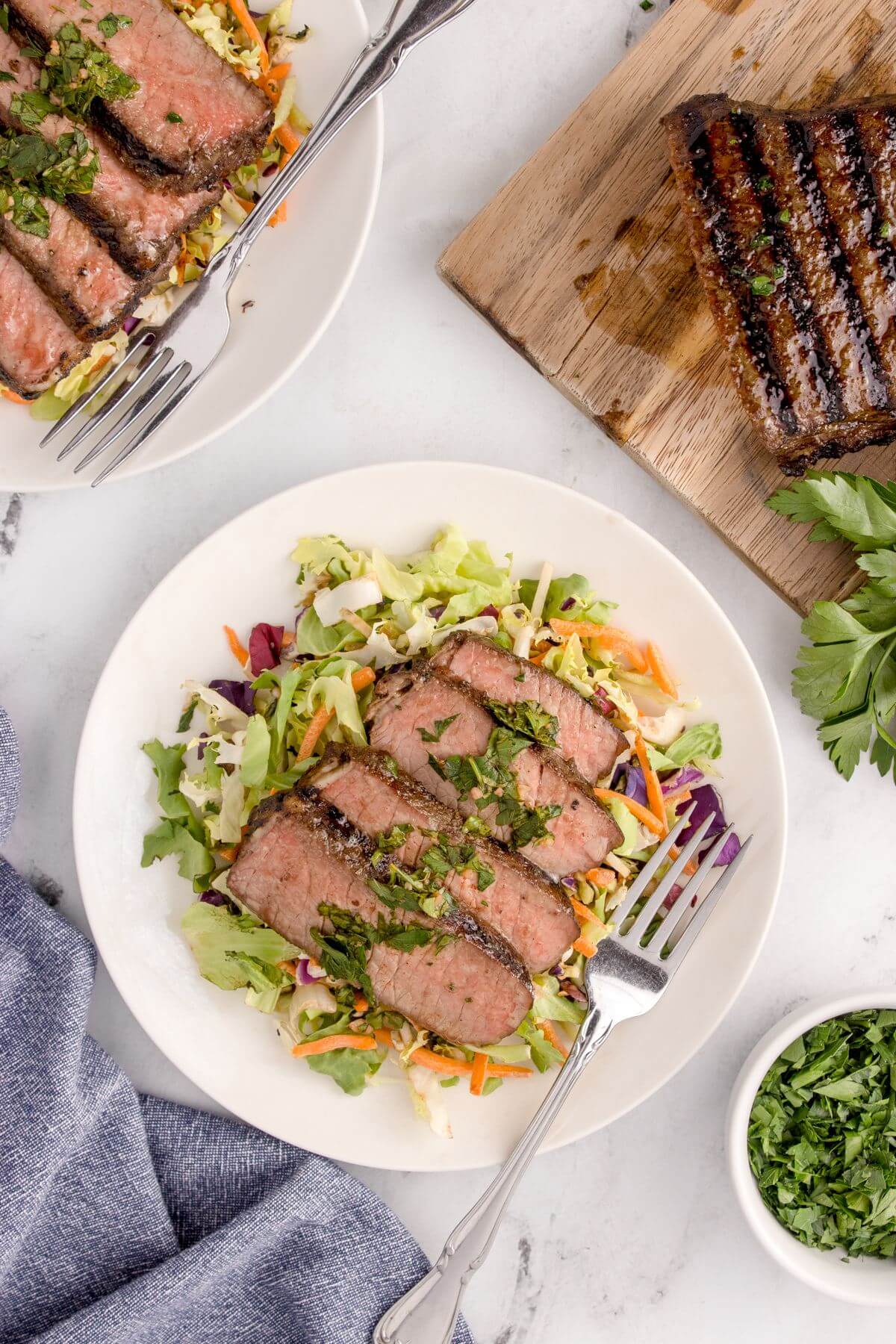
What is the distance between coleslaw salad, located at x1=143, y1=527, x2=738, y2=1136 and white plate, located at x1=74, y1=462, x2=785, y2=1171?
73 millimetres

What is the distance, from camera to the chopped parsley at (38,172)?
321 cm

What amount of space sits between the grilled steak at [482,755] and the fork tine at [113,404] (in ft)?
4.21

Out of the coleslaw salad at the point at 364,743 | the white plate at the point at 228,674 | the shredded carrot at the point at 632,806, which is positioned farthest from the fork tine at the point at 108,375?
the shredded carrot at the point at 632,806

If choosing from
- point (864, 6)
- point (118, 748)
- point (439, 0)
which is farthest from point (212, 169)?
point (864, 6)

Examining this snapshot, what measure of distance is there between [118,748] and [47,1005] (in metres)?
0.97

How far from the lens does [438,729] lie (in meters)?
3.49

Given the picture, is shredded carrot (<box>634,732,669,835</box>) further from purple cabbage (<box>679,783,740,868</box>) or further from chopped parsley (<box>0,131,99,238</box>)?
chopped parsley (<box>0,131,99,238</box>)

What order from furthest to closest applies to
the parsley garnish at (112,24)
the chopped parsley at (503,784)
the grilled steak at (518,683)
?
the grilled steak at (518,683), the chopped parsley at (503,784), the parsley garnish at (112,24)

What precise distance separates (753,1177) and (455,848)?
1.71 meters

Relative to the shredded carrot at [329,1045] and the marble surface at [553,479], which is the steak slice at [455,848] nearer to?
the shredded carrot at [329,1045]

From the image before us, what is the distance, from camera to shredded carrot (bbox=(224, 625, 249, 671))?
3680 millimetres

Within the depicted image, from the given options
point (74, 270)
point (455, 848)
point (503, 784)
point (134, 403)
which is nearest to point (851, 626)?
point (503, 784)

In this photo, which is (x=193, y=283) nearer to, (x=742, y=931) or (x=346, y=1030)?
(x=346, y=1030)

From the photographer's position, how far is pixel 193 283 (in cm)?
363
